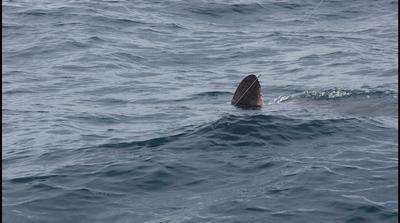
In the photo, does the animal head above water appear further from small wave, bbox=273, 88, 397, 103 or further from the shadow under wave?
the shadow under wave

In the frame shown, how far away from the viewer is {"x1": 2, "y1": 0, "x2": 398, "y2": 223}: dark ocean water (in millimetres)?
12234

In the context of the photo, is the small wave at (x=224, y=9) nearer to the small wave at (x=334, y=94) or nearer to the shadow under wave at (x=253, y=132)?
the small wave at (x=334, y=94)

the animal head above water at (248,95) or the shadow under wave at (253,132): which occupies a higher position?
the animal head above water at (248,95)

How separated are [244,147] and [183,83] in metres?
6.16

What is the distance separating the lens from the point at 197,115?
17188 millimetres

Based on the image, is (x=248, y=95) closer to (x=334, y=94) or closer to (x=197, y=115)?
(x=197, y=115)

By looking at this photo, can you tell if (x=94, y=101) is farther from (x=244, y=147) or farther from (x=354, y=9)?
(x=354, y=9)

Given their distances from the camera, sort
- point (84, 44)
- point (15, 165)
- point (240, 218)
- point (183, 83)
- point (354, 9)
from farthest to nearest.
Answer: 1. point (354, 9)
2. point (84, 44)
3. point (183, 83)
4. point (15, 165)
5. point (240, 218)

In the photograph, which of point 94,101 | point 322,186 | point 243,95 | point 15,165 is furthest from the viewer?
point 94,101

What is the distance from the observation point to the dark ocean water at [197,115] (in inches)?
482

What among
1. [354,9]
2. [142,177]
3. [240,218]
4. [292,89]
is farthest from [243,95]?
[354,9]

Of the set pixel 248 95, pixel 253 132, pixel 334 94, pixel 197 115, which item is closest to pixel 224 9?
pixel 334 94

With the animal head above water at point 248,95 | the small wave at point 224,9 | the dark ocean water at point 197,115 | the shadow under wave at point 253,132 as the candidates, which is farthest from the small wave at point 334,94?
the small wave at point 224,9

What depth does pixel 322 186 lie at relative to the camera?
12594 mm
